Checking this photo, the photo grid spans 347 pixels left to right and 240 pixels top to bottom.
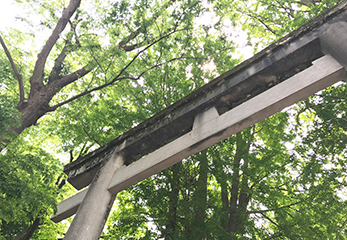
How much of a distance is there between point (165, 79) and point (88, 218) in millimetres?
5215

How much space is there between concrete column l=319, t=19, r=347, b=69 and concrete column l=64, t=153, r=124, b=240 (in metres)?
3.14

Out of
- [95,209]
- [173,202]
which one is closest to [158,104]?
[173,202]

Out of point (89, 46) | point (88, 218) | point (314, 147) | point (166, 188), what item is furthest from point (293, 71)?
point (89, 46)

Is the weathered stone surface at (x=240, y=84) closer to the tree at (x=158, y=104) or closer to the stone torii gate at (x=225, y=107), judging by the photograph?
the stone torii gate at (x=225, y=107)

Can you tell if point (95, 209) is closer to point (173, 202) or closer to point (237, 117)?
point (237, 117)

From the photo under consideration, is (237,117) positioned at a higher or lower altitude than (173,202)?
lower

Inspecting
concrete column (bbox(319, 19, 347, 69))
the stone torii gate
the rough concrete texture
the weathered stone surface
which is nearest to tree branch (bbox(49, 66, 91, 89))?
the weathered stone surface

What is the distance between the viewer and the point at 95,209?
112 inches

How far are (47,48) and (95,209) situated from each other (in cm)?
591

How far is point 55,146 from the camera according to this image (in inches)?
431

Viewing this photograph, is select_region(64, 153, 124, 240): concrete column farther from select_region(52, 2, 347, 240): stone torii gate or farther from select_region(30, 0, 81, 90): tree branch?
select_region(30, 0, 81, 90): tree branch

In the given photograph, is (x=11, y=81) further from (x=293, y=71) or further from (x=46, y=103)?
(x=293, y=71)

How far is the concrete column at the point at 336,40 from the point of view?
2297 millimetres

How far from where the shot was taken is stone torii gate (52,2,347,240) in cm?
238
